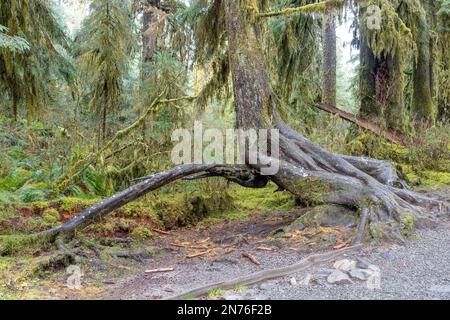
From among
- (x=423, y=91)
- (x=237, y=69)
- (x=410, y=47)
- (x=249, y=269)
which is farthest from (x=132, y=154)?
(x=423, y=91)

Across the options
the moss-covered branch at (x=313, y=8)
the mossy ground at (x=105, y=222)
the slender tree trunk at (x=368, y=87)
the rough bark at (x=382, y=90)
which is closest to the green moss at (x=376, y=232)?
the mossy ground at (x=105, y=222)

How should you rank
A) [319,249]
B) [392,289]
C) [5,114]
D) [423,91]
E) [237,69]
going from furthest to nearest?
[423,91] < [5,114] < [237,69] < [319,249] < [392,289]

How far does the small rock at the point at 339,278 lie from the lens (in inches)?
166

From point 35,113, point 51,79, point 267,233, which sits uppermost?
point 51,79

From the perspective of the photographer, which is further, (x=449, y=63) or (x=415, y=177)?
(x=449, y=63)

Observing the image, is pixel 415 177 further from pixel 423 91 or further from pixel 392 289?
pixel 392 289

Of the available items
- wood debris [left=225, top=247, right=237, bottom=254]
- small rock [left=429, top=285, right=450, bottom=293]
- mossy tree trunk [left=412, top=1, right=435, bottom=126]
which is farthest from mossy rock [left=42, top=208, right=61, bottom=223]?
mossy tree trunk [left=412, top=1, right=435, bottom=126]

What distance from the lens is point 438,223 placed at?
6.11m

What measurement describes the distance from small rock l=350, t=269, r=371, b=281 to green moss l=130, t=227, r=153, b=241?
3.35 meters

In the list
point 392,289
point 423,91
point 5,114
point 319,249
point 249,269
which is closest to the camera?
point 392,289

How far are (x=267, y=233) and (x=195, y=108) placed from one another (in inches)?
153

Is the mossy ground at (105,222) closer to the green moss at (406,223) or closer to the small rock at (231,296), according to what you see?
the small rock at (231,296)

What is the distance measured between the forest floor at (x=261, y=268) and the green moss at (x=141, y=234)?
5.6 inches

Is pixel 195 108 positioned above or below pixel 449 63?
below
